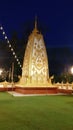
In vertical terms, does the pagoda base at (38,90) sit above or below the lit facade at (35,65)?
below

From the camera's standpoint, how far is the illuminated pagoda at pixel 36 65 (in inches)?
612

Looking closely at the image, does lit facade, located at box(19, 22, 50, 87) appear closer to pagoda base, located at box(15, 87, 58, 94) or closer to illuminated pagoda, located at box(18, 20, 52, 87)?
illuminated pagoda, located at box(18, 20, 52, 87)

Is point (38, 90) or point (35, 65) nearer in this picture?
point (38, 90)

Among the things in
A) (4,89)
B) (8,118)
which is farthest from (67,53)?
(8,118)

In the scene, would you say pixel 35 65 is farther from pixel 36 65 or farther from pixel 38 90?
pixel 38 90

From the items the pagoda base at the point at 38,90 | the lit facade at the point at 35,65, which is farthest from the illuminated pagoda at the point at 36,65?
the pagoda base at the point at 38,90

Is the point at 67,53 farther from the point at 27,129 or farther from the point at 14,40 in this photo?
the point at 27,129

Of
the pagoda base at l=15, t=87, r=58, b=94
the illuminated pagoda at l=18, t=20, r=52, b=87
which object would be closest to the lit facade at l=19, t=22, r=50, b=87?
the illuminated pagoda at l=18, t=20, r=52, b=87

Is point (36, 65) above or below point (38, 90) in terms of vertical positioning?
above

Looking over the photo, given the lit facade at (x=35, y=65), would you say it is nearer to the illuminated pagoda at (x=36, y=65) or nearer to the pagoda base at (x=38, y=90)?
the illuminated pagoda at (x=36, y=65)

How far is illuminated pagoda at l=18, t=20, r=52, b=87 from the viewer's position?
15.6 m

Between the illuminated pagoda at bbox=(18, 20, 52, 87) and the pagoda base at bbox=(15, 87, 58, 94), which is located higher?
the illuminated pagoda at bbox=(18, 20, 52, 87)

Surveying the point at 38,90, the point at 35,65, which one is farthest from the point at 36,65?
the point at 38,90

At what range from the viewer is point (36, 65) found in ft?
51.6
